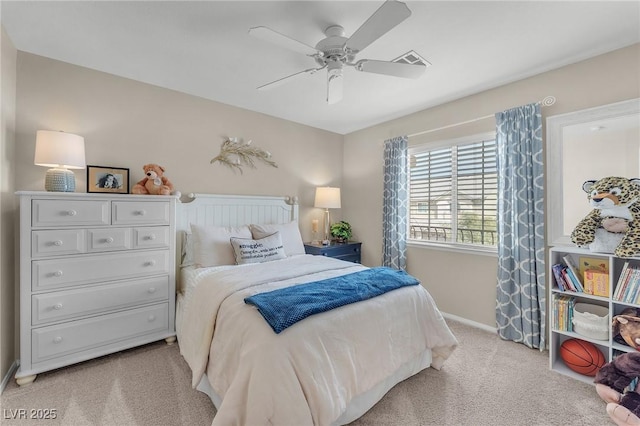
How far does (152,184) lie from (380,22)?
92.4 inches

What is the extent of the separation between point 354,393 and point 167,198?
7.31ft

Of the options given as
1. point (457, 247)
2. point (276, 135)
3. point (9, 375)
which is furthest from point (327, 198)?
point (9, 375)

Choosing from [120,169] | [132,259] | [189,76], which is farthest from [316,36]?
[132,259]

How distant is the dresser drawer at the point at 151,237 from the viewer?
2.41 m

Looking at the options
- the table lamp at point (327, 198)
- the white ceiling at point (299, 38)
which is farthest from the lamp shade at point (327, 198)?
the white ceiling at point (299, 38)

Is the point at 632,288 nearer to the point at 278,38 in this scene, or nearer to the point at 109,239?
the point at 278,38

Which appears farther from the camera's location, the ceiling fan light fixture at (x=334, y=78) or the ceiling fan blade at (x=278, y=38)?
the ceiling fan light fixture at (x=334, y=78)

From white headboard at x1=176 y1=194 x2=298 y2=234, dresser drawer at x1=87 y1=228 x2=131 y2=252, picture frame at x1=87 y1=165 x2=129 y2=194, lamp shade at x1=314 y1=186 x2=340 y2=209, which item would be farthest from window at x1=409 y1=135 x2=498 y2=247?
picture frame at x1=87 y1=165 x2=129 y2=194

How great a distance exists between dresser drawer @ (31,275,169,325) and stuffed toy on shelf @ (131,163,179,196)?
812 mm

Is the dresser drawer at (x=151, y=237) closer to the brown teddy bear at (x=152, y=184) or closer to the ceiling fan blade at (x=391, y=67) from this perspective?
the brown teddy bear at (x=152, y=184)

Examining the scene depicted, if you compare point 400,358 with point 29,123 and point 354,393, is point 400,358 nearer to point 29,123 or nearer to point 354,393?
point 354,393

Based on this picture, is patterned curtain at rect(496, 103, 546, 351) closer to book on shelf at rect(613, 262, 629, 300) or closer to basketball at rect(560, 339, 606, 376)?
basketball at rect(560, 339, 606, 376)

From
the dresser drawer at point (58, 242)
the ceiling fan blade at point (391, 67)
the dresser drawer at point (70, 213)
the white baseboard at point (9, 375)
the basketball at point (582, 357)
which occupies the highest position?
the ceiling fan blade at point (391, 67)

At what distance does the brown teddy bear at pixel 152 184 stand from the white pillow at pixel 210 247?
45cm
